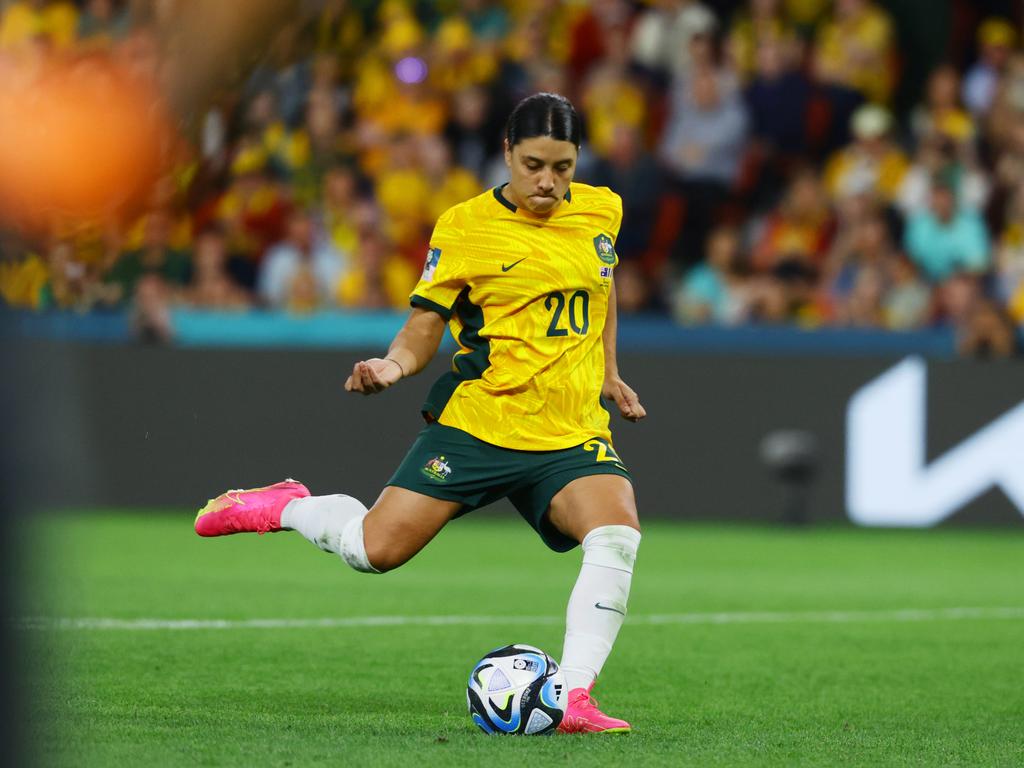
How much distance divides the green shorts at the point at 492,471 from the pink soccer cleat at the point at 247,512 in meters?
0.52

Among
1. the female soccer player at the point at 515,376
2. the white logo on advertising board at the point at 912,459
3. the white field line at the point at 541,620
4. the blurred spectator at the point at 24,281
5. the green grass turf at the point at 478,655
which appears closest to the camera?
the blurred spectator at the point at 24,281

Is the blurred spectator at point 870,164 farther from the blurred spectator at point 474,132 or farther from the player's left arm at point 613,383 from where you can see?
the player's left arm at point 613,383

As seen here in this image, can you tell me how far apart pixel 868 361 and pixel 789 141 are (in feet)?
9.38

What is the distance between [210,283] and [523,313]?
29.6 ft

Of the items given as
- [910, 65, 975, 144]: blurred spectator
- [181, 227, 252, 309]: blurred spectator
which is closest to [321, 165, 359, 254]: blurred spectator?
[181, 227, 252, 309]: blurred spectator

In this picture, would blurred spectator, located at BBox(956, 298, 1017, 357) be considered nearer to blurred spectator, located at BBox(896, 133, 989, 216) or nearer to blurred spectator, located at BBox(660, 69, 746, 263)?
blurred spectator, located at BBox(896, 133, 989, 216)

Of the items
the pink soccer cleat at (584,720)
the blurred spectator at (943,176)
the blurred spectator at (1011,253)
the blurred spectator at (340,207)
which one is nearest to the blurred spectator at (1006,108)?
the blurred spectator at (943,176)

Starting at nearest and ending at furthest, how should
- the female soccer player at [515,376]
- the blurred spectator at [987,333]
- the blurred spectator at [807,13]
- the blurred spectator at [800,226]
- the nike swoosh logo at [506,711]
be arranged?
the nike swoosh logo at [506,711] < the female soccer player at [515,376] < the blurred spectator at [987,333] < the blurred spectator at [800,226] < the blurred spectator at [807,13]

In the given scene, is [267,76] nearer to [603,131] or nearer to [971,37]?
[603,131]

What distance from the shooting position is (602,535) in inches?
193

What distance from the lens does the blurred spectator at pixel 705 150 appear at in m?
14.5

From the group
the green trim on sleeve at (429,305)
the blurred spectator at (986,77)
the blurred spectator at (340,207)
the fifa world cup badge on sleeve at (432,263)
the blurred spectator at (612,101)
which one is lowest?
the blurred spectator at (340,207)

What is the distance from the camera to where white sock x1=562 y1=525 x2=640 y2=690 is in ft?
15.9

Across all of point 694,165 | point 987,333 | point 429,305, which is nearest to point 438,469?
Result: point 429,305
